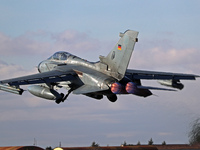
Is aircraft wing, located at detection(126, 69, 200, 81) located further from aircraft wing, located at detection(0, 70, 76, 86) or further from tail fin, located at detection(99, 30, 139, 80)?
aircraft wing, located at detection(0, 70, 76, 86)

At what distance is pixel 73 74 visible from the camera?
3800 centimetres

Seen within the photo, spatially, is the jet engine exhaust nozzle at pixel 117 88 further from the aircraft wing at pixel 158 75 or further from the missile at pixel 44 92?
the missile at pixel 44 92

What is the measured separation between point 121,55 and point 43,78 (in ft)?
26.8

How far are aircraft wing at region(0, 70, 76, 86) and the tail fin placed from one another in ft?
16.5

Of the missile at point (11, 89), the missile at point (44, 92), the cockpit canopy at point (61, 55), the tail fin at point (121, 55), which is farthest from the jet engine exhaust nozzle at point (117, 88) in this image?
the cockpit canopy at point (61, 55)

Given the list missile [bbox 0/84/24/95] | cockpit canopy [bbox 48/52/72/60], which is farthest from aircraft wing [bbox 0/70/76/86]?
cockpit canopy [bbox 48/52/72/60]

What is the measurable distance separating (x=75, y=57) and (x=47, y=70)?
3361mm

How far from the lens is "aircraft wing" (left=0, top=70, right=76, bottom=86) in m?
36.7

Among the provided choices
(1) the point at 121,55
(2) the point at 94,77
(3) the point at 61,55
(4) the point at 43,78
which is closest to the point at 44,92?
(4) the point at 43,78

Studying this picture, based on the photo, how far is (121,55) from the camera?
33656mm

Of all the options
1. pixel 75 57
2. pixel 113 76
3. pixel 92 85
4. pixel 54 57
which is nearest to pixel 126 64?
pixel 113 76

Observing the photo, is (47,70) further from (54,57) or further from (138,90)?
(138,90)

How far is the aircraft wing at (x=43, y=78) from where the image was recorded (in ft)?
120

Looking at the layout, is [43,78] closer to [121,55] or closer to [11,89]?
[11,89]
